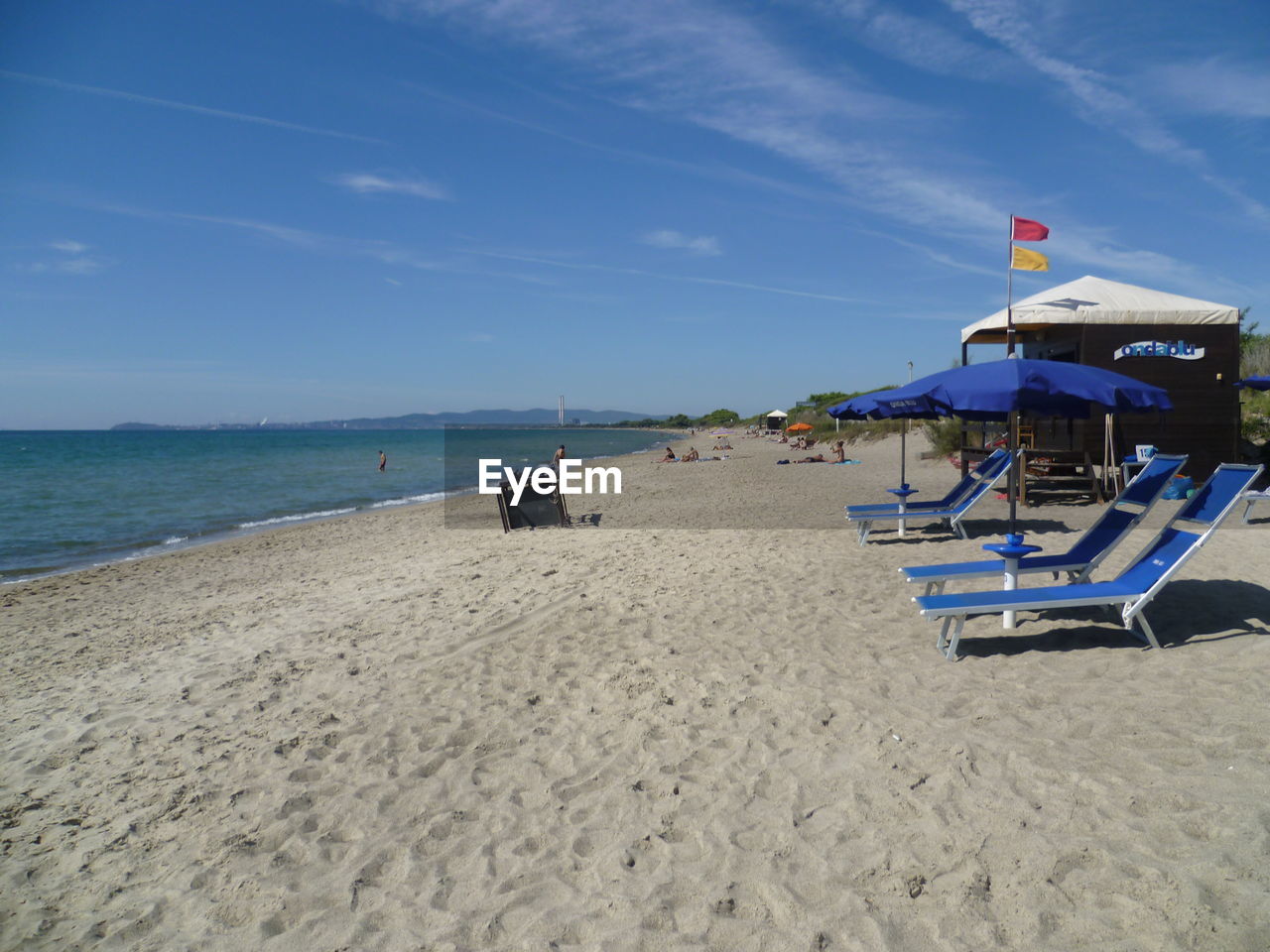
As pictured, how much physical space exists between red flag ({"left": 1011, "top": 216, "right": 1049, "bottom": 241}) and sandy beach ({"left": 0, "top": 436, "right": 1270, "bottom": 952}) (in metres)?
5.29

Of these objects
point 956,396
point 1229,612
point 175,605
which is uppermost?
point 956,396

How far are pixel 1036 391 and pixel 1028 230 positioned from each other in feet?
16.6

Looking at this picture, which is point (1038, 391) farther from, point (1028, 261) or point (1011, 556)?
point (1028, 261)

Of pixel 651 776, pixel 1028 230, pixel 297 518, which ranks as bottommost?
pixel 297 518

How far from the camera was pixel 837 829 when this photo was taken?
111 inches

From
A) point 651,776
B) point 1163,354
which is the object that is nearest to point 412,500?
point 1163,354

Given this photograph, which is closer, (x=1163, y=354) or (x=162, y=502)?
(x=1163, y=354)

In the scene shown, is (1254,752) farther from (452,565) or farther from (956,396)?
(452,565)

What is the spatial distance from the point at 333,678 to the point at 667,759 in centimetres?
237

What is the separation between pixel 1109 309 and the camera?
11539mm

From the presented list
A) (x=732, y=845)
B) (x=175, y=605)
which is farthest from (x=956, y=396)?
(x=175, y=605)

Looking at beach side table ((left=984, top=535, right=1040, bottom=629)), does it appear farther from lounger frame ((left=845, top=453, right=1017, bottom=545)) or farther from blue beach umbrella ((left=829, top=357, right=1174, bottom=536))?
lounger frame ((left=845, top=453, right=1017, bottom=545))

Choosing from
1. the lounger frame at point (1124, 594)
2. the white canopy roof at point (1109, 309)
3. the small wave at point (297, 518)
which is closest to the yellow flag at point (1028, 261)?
the white canopy roof at point (1109, 309)

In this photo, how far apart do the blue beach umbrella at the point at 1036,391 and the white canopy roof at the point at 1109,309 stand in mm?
5100
